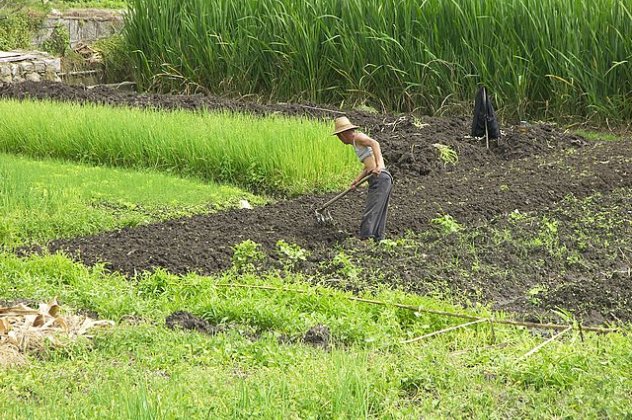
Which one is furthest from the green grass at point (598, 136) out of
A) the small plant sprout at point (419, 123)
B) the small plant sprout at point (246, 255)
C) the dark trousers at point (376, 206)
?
the small plant sprout at point (246, 255)

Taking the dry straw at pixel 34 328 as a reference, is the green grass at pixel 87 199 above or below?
below


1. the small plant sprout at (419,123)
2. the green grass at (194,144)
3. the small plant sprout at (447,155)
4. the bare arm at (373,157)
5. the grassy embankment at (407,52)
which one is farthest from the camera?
the grassy embankment at (407,52)

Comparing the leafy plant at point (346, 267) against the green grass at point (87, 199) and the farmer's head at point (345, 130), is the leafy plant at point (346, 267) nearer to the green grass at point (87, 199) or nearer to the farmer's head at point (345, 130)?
the farmer's head at point (345, 130)

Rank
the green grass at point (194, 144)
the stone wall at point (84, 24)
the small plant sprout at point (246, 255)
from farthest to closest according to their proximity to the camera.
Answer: the stone wall at point (84, 24), the green grass at point (194, 144), the small plant sprout at point (246, 255)

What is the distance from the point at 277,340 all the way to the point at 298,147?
4865mm

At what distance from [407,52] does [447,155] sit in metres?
3.69

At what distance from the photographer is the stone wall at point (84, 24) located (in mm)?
19438

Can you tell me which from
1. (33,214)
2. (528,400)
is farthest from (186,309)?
(33,214)

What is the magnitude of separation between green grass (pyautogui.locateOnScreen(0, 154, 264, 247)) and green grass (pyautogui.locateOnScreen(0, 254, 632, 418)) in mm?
1930

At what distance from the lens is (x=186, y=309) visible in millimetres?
6418

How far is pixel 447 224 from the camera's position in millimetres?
8328

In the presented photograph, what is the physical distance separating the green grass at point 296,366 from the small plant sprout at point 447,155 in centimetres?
476

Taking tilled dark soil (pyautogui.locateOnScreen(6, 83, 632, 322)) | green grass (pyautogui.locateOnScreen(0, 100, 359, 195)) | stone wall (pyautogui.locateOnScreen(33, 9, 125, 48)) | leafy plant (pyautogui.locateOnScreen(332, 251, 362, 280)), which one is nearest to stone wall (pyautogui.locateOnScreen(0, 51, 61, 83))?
stone wall (pyautogui.locateOnScreen(33, 9, 125, 48))

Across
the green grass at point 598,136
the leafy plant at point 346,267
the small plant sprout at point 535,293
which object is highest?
the leafy plant at point 346,267
